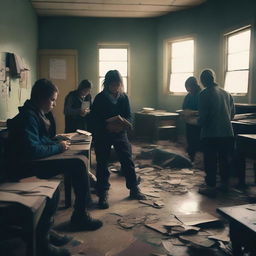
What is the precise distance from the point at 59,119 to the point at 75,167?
682 cm

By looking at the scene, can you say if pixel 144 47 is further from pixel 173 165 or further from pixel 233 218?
pixel 233 218

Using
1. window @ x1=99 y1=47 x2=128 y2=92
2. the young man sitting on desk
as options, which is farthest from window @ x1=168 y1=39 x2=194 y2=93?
the young man sitting on desk

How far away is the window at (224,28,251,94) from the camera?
6.84 m

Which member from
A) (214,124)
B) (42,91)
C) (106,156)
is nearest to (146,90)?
(214,124)

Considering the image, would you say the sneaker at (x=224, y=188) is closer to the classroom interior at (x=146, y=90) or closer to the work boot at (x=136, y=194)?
the classroom interior at (x=146, y=90)

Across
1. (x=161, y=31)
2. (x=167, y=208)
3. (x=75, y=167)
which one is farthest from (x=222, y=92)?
(x=161, y=31)

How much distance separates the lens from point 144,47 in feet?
32.3

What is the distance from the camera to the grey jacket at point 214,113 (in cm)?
429

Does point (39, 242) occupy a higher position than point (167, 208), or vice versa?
point (39, 242)

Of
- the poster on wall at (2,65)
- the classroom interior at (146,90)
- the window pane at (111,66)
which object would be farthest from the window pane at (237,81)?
the poster on wall at (2,65)

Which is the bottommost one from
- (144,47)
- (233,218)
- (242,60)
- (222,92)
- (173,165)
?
(173,165)

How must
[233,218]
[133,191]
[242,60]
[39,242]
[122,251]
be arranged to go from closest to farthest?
[233,218] → [39,242] → [122,251] → [133,191] → [242,60]

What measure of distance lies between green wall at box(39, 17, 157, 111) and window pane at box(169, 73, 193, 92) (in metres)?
0.68

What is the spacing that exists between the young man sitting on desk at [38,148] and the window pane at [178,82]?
22.0 feet
